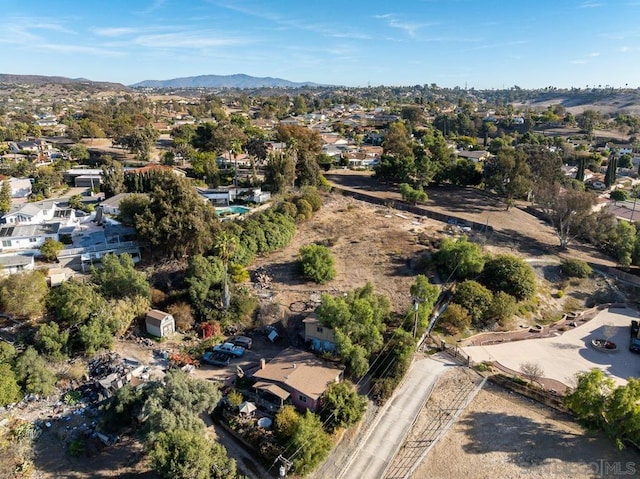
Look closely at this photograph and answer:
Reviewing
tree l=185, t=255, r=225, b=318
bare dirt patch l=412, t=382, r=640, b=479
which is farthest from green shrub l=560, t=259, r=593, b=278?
tree l=185, t=255, r=225, b=318

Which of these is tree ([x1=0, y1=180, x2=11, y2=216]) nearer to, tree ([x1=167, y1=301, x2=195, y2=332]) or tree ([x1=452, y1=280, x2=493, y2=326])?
Answer: tree ([x1=167, y1=301, x2=195, y2=332])

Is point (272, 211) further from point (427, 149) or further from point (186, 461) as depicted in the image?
point (427, 149)

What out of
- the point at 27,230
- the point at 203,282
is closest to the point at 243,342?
the point at 203,282

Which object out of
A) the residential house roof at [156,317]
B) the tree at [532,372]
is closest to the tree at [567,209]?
the tree at [532,372]

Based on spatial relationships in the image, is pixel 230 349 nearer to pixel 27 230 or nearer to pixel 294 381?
pixel 294 381

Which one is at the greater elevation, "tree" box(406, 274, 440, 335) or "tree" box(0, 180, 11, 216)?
"tree" box(0, 180, 11, 216)
